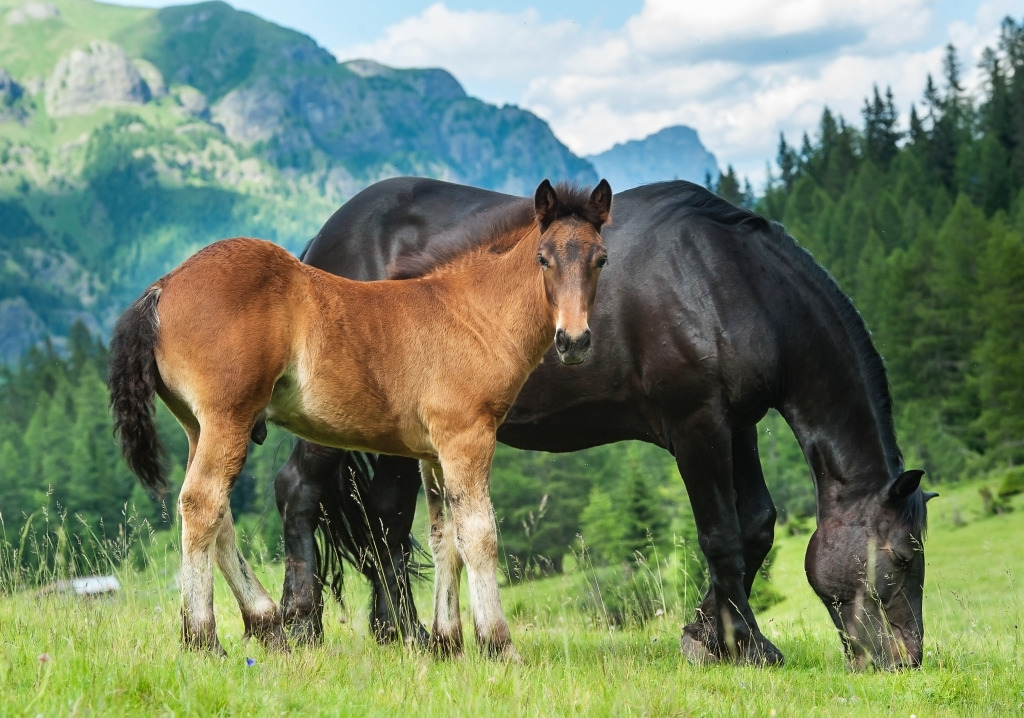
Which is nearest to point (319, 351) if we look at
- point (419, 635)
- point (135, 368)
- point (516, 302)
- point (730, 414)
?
point (135, 368)

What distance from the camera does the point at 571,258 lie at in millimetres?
5672

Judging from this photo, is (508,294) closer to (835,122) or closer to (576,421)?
(576,421)

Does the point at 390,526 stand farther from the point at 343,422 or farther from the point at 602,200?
the point at 602,200

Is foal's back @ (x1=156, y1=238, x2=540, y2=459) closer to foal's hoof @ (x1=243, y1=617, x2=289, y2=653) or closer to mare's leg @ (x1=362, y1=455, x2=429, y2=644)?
foal's hoof @ (x1=243, y1=617, x2=289, y2=653)

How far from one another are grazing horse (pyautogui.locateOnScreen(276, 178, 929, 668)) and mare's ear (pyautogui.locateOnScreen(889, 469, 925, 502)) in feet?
0.04

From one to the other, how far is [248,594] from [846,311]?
451 centimetres

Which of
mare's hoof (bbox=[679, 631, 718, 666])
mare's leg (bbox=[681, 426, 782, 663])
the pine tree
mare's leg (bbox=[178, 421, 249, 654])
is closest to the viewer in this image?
mare's leg (bbox=[178, 421, 249, 654])

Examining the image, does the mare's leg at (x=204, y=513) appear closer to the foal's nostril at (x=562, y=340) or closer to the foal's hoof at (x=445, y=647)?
the foal's hoof at (x=445, y=647)

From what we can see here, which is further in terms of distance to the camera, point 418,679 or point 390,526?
→ point 390,526

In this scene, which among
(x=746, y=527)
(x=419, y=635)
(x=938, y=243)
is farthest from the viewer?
(x=938, y=243)

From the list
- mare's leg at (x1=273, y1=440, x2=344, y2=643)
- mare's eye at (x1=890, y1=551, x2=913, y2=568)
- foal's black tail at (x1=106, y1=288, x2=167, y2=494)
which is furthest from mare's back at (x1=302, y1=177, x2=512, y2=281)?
mare's eye at (x1=890, y1=551, x2=913, y2=568)

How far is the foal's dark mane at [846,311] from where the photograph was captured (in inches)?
→ 271

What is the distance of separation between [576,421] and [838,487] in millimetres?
2028

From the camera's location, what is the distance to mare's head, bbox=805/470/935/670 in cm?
651
